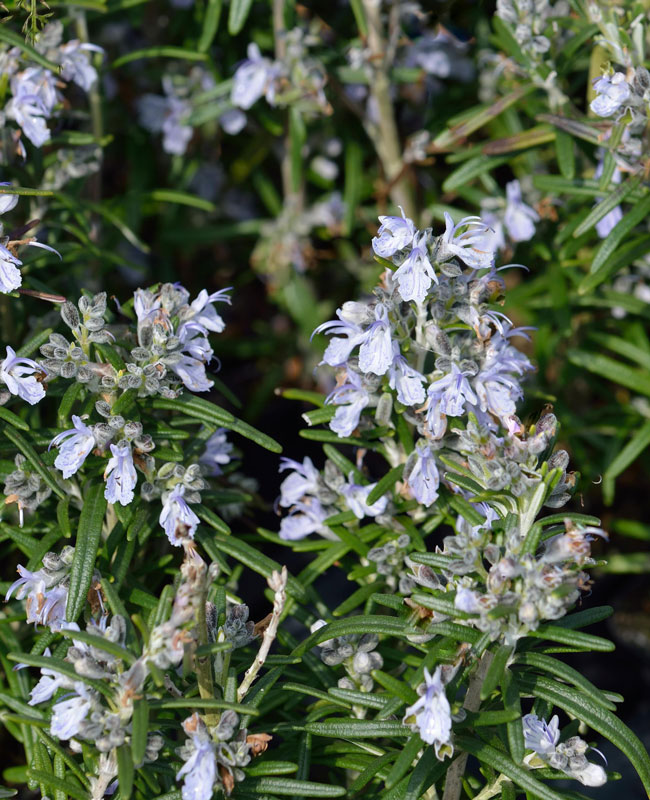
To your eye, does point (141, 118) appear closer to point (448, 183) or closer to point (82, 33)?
point (82, 33)

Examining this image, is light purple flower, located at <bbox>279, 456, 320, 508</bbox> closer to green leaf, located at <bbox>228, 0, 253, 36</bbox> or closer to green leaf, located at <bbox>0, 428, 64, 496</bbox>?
green leaf, located at <bbox>0, 428, 64, 496</bbox>

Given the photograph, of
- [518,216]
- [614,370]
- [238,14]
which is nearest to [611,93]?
[518,216]

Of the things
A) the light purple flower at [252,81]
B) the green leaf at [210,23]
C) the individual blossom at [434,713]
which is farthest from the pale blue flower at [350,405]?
the green leaf at [210,23]

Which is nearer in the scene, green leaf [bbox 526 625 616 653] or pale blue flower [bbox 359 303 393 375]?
green leaf [bbox 526 625 616 653]

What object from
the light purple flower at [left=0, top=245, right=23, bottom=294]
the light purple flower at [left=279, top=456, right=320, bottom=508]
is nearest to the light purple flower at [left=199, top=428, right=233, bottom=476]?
the light purple flower at [left=279, top=456, right=320, bottom=508]

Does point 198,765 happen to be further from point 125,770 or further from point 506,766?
point 506,766
